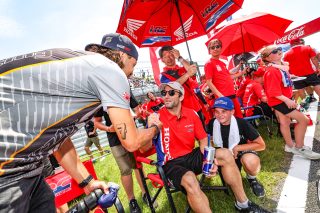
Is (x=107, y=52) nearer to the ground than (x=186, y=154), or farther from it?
farther from it

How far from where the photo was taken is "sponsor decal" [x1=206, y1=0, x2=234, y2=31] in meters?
4.61

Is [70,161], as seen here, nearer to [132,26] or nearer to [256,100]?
[132,26]

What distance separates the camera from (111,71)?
53.1 inches

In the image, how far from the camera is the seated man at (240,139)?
122 inches

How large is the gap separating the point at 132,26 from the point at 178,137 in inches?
81.9

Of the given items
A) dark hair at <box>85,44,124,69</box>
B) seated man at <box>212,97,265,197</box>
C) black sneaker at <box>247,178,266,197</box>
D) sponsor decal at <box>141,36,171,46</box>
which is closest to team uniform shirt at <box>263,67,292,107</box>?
seated man at <box>212,97,265,197</box>

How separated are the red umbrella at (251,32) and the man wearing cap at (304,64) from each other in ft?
2.26

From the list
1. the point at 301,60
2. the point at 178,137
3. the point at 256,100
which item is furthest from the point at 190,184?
the point at 301,60

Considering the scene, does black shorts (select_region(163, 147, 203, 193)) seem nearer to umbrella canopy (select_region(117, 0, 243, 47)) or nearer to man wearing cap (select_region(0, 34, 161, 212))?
man wearing cap (select_region(0, 34, 161, 212))

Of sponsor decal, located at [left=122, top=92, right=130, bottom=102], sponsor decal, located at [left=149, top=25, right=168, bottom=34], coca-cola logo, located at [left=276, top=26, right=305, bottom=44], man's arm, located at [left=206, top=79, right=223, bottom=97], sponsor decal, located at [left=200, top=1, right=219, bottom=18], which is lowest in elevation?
man's arm, located at [left=206, top=79, right=223, bottom=97]

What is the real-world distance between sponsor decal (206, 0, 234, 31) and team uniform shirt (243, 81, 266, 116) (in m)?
2.11

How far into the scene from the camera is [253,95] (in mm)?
6031

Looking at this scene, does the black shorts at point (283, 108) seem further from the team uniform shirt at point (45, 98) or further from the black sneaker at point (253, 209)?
the team uniform shirt at point (45, 98)

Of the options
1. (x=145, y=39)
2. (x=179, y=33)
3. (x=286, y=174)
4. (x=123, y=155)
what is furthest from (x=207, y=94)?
(x=123, y=155)
